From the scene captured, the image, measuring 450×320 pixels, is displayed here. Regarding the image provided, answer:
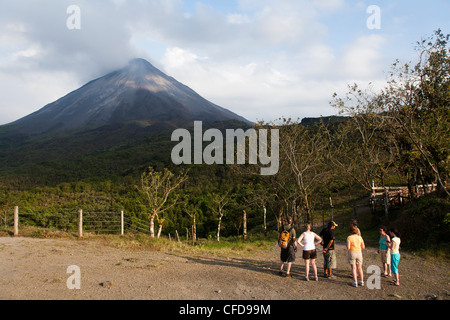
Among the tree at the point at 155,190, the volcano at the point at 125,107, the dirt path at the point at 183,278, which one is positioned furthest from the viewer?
the volcano at the point at 125,107

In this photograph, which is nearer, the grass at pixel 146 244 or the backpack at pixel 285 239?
the backpack at pixel 285 239

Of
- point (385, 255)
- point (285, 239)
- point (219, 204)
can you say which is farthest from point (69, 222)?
point (385, 255)

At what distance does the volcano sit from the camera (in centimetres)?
14212

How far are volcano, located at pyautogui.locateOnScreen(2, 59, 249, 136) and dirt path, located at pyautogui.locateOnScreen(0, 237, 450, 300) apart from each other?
12086 cm

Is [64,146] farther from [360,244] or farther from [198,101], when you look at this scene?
[360,244]

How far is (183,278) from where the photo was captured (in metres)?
6.82

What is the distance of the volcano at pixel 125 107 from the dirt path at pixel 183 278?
121m

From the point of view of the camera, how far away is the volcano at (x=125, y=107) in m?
142

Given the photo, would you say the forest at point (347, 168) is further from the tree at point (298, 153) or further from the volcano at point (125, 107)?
the volcano at point (125, 107)

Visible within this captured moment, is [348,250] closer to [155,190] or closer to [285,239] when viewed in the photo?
[285,239]

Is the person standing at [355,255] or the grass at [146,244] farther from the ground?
the person standing at [355,255]

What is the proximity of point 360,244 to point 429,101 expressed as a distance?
879 centimetres

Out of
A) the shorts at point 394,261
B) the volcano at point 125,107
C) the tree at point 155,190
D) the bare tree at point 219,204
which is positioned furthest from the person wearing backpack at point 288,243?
the volcano at point 125,107

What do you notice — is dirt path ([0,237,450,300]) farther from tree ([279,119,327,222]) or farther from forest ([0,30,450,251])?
tree ([279,119,327,222])
